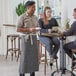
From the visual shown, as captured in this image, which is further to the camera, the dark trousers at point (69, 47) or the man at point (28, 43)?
the dark trousers at point (69, 47)

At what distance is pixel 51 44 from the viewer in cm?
510

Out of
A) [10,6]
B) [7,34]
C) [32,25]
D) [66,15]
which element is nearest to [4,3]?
[10,6]


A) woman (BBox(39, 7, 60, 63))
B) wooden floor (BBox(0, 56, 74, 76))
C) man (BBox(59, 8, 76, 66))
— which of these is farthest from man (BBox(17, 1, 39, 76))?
wooden floor (BBox(0, 56, 74, 76))

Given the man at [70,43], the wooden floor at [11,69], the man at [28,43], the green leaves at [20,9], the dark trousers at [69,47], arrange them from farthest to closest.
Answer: the green leaves at [20,9]
the wooden floor at [11,69]
the dark trousers at [69,47]
the man at [70,43]
the man at [28,43]

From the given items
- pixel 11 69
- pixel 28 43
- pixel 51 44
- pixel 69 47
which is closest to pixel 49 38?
pixel 51 44

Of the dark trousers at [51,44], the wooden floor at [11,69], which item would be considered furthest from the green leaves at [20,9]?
the dark trousers at [51,44]

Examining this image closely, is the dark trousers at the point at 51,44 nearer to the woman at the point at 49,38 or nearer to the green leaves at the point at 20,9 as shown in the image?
the woman at the point at 49,38

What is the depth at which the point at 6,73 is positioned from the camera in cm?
513

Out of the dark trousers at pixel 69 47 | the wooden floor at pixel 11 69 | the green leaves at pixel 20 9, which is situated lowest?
the wooden floor at pixel 11 69

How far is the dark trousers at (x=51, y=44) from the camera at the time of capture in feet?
16.7

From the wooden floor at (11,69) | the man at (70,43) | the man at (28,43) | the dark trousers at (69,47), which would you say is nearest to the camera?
the man at (28,43)

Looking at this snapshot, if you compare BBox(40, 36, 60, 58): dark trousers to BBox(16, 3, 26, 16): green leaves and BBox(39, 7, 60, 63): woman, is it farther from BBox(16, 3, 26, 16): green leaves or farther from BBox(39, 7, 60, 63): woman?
BBox(16, 3, 26, 16): green leaves

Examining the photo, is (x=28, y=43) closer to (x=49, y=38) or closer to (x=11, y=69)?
(x=49, y=38)

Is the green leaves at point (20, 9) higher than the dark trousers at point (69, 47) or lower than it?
higher
